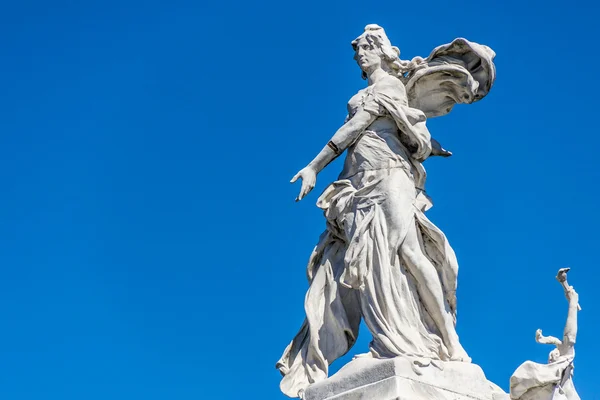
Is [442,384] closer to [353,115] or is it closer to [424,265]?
[424,265]

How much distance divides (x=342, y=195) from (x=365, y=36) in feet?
6.07

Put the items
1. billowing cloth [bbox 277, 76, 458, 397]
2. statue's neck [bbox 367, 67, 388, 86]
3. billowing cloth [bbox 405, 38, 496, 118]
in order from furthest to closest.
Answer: statue's neck [bbox 367, 67, 388, 86] < billowing cloth [bbox 405, 38, 496, 118] < billowing cloth [bbox 277, 76, 458, 397]

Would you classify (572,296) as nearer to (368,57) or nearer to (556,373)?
(556,373)

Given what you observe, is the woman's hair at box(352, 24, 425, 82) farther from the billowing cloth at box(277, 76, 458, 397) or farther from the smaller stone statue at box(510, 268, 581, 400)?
the smaller stone statue at box(510, 268, 581, 400)

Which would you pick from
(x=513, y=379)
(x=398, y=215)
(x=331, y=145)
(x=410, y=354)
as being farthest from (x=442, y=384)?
(x=331, y=145)

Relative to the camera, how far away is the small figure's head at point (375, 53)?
10.6 meters

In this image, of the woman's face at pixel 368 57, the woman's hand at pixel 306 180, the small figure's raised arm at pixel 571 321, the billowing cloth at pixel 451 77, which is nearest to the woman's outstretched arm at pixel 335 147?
the woman's hand at pixel 306 180

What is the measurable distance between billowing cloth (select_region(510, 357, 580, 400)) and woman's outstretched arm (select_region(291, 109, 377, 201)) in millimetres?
2748

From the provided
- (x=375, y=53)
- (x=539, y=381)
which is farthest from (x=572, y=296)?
(x=375, y=53)

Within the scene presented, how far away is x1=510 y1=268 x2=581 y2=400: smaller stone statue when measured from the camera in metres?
9.51

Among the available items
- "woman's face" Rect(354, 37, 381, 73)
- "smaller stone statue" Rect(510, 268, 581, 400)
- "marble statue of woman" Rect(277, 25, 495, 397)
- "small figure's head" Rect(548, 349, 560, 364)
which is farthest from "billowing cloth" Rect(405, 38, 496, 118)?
"small figure's head" Rect(548, 349, 560, 364)

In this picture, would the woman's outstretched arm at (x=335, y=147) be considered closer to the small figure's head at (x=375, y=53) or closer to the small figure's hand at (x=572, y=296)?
the small figure's head at (x=375, y=53)

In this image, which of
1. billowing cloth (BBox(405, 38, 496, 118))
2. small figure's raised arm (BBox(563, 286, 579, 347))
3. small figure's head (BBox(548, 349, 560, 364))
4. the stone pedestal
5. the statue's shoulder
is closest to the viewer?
the stone pedestal

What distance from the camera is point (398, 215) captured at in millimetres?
9617
